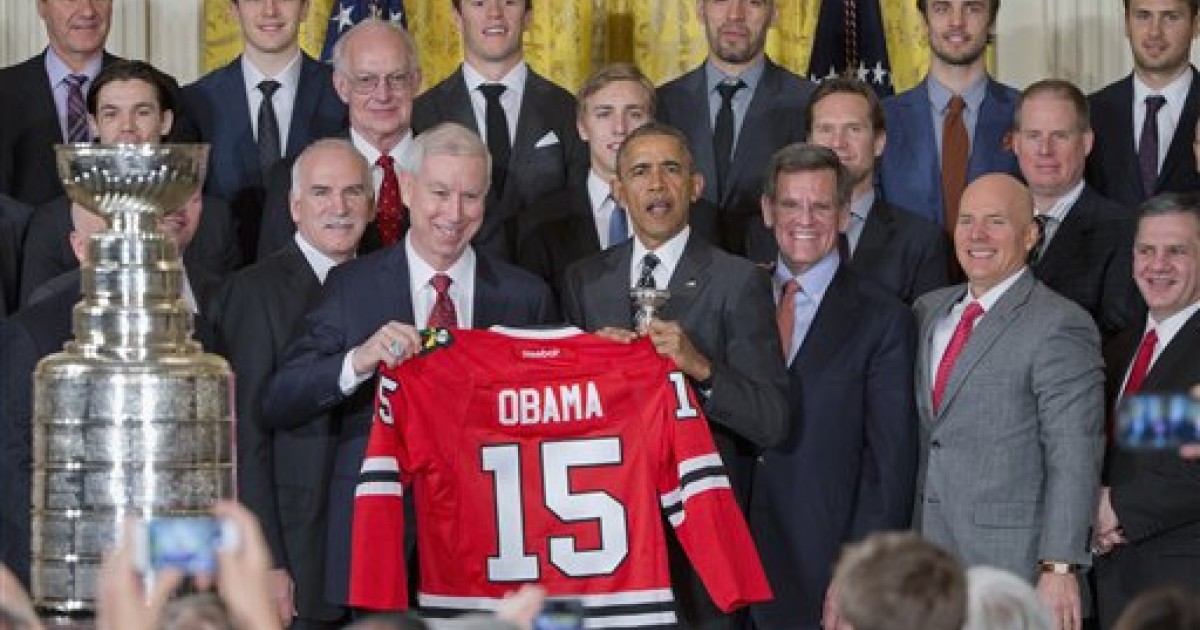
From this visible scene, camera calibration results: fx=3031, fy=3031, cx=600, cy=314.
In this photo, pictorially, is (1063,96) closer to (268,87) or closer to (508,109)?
(508,109)

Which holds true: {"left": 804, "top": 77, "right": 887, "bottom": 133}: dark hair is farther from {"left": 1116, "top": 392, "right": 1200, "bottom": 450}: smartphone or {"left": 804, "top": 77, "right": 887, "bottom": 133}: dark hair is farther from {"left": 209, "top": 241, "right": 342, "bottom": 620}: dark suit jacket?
{"left": 1116, "top": 392, "right": 1200, "bottom": 450}: smartphone

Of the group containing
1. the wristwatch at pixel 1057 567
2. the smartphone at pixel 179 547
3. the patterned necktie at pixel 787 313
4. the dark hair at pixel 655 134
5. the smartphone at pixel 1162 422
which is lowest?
the wristwatch at pixel 1057 567

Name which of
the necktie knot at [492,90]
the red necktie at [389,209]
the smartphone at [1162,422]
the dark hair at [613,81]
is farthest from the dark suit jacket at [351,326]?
the smartphone at [1162,422]

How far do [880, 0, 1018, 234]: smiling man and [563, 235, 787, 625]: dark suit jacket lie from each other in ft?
4.43

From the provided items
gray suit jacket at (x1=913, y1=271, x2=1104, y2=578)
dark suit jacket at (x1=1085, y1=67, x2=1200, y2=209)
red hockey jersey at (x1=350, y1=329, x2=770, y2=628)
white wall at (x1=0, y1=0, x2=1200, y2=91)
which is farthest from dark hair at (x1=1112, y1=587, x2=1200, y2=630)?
white wall at (x1=0, y1=0, x2=1200, y2=91)

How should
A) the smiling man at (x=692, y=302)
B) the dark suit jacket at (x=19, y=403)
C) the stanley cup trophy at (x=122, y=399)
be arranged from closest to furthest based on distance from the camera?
the stanley cup trophy at (x=122, y=399) → the dark suit jacket at (x=19, y=403) → the smiling man at (x=692, y=302)

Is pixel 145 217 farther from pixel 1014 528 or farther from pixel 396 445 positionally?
pixel 1014 528

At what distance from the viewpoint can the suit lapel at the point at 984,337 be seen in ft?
28.3

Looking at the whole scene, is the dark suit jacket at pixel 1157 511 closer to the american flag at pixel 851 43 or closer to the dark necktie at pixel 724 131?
the dark necktie at pixel 724 131

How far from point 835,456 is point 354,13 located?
3217mm

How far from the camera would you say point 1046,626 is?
571cm

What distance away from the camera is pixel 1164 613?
499 centimetres

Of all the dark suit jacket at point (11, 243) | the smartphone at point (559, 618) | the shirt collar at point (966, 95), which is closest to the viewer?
the smartphone at point (559, 618)

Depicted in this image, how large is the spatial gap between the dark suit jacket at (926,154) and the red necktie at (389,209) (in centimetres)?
166
